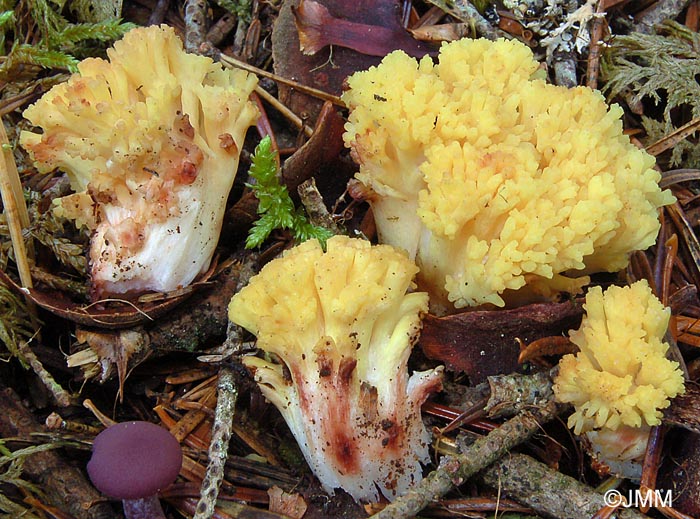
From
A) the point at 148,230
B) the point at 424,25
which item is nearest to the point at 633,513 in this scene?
the point at 148,230

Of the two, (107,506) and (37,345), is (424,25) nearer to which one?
(37,345)

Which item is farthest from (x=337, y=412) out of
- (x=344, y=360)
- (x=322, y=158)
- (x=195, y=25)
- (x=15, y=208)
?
(x=195, y=25)

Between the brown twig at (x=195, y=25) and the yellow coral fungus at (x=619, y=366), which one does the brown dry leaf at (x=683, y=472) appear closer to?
the yellow coral fungus at (x=619, y=366)

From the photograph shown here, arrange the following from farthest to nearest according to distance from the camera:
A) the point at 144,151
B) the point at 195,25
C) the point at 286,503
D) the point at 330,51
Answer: the point at 195,25 → the point at 330,51 → the point at 144,151 → the point at 286,503

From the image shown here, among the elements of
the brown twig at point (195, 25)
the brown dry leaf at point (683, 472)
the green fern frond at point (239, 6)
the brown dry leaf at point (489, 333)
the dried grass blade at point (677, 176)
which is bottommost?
the brown dry leaf at point (683, 472)

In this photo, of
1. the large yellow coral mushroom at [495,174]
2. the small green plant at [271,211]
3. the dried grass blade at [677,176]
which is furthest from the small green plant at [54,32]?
the dried grass blade at [677,176]

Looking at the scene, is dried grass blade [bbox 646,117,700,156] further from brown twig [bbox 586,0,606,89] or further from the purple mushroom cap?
the purple mushroom cap

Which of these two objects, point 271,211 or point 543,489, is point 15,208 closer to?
point 271,211
